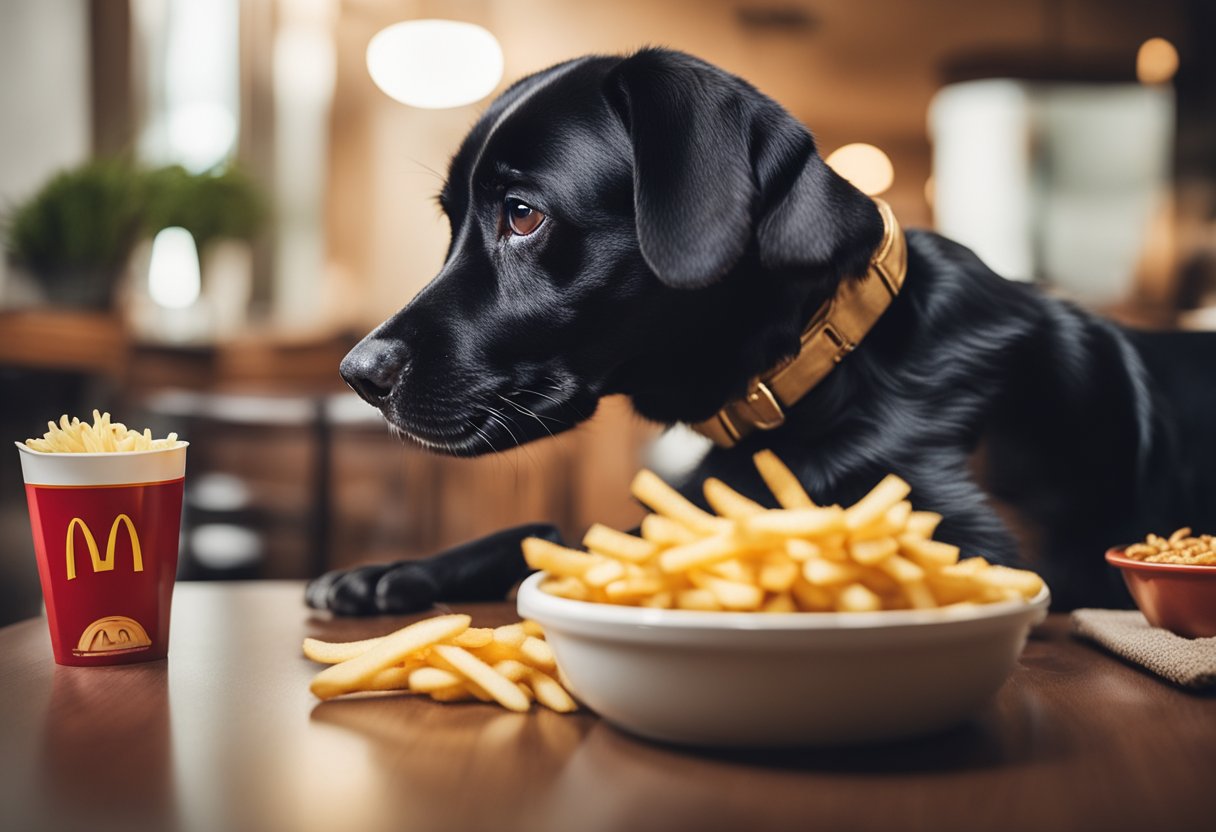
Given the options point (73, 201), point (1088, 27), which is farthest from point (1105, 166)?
point (73, 201)

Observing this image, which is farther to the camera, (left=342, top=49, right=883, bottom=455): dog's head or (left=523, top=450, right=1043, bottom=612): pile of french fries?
(left=342, top=49, right=883, bottom=455): dog's head

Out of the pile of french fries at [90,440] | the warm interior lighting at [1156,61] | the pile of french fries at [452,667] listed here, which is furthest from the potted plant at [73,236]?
the warm interior lighting at [1156,61]

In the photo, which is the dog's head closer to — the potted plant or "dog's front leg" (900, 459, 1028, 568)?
"dog's front leg" (900, 459, 1028, 568)

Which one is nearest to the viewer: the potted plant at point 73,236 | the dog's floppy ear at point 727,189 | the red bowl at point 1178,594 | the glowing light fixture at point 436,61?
the red bowl at point 1178,594

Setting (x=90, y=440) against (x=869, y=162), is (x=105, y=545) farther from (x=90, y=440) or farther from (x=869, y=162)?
(x=869, y=162)

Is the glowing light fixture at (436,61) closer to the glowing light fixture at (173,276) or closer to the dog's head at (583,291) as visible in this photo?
the glowing light fixture at (173,276)

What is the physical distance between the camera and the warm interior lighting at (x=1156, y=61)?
5328 mm

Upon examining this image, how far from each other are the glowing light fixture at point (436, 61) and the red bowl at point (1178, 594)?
15.7 feet

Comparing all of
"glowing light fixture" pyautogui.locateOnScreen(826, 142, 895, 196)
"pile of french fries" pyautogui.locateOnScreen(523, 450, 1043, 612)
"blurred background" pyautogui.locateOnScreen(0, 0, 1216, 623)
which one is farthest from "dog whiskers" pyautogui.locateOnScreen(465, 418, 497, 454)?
"glowing light fixture" pyautogui.locateOnScreen(826, 142, 895, 196)

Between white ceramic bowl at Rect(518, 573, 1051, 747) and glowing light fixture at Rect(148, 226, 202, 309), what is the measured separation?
15.1 ft

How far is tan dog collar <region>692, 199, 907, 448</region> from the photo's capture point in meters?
1.07

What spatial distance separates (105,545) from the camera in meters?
0.82

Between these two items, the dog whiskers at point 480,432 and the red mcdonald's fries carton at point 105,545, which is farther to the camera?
the dog whiskers at point 480,432

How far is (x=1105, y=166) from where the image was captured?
529 cm
